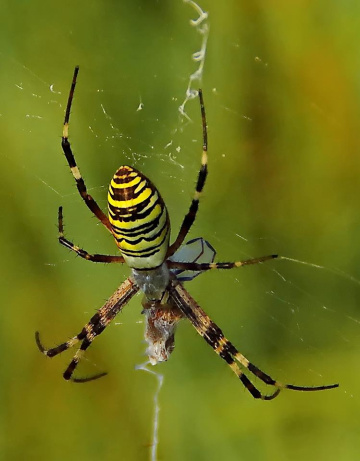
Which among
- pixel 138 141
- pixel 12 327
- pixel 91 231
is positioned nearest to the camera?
pixel 138 141

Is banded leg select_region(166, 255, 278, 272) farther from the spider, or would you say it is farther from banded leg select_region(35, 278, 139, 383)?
banded leg select_region(35, 278, 139, 383)

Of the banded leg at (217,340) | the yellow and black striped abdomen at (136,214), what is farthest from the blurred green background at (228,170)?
the yellow and black striped abdomen at (136,214)

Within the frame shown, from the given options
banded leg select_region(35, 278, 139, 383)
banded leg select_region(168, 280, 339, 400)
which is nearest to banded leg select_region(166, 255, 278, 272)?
banded leg select_region(168, 280, 339, 400)

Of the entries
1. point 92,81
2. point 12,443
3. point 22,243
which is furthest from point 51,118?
point 12,443

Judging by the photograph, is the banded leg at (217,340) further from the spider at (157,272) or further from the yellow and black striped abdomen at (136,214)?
the yellow and black striped abdomen at (136,214)

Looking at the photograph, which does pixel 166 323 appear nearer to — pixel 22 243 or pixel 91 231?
pixel 91 231

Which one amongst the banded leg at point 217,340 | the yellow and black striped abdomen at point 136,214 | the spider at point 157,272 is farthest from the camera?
the banded leg at point 217,340
